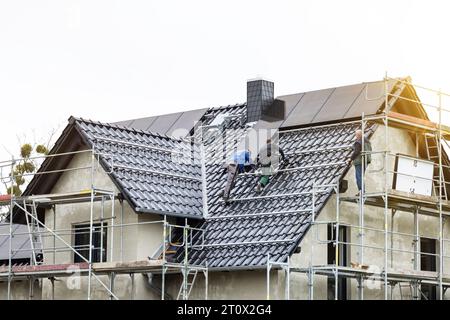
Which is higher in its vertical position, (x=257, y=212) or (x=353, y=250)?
(x=257, y=212)

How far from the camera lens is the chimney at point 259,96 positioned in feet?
110

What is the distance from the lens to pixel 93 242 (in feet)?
102

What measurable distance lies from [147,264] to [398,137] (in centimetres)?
715

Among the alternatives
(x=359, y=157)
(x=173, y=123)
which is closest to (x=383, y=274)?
(x=359, y=157)

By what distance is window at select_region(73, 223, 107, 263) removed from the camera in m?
30.7

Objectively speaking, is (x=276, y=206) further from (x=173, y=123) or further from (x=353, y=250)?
(x=173, y=123)

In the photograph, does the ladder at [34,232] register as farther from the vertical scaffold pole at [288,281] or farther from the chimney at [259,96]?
the vertical scaffold pole at [288,281]

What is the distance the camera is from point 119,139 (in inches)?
1245

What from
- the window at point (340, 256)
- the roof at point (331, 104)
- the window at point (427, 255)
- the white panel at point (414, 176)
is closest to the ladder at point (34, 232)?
the roof at point (331, 104)

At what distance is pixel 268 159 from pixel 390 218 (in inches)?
123

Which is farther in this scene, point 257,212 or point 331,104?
point 331,104

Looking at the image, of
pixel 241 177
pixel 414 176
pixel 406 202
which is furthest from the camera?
pixel 241 177
